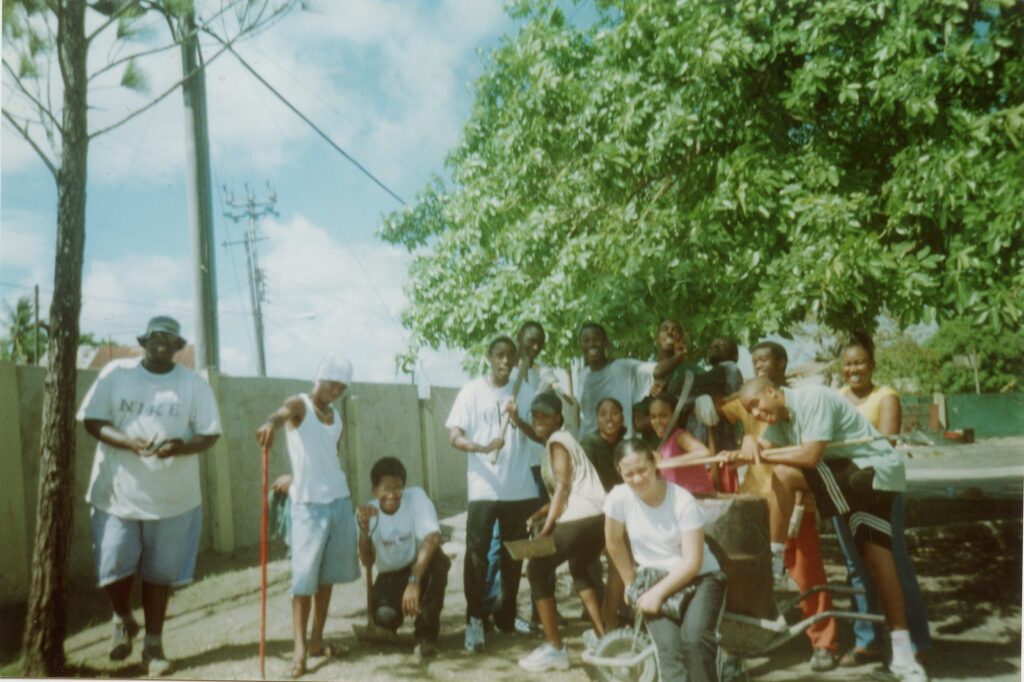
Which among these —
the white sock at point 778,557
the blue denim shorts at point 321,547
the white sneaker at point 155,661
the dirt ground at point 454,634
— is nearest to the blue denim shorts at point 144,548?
the white sneaker at point 155,661

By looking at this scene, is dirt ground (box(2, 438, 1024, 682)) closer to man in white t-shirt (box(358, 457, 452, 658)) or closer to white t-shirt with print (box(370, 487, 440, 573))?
man in white t-shirt (box(358, 457, 452, 658))

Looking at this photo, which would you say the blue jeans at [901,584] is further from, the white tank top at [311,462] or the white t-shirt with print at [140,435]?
the white t-shirt with print at [140,435]

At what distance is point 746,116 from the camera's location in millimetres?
4613

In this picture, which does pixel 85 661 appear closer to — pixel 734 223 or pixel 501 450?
pixel 501 450

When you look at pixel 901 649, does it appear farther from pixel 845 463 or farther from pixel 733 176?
pixel 733 176

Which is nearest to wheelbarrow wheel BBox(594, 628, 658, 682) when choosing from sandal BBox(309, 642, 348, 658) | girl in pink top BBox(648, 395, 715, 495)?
girl in pink top BBox(648, 395, 715, 495)

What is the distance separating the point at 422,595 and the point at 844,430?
2.22 meters

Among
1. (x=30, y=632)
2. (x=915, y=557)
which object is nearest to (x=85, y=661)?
(x=30, y=632)

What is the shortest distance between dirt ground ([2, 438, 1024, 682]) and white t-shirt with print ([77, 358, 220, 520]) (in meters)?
0.76

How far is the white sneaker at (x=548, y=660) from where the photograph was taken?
3.89 meters

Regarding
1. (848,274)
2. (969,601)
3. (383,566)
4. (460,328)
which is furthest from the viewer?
(460,328)

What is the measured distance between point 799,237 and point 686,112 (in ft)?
3.23

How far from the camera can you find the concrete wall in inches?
179

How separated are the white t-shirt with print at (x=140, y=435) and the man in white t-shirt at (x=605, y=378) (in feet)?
6.96
